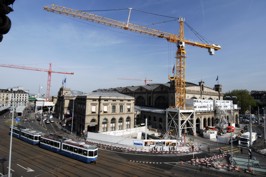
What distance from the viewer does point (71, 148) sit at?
3928 centimetres

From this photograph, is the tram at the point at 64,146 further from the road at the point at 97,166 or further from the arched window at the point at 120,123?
the arched window at the point at 120,123

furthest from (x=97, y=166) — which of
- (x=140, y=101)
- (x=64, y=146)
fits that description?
(x=140, y=101)

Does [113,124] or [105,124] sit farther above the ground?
[105,124]

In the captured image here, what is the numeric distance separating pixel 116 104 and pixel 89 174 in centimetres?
4152

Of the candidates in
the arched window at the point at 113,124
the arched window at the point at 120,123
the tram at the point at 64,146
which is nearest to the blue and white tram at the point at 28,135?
the tram at the point at 64,146

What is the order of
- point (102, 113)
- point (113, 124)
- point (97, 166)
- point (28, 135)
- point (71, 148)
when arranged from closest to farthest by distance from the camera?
point (97, 166) < point (71, 148) < point (28, 135) < point (102, 113) < point (113, 124)

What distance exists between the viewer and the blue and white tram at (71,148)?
36381mm

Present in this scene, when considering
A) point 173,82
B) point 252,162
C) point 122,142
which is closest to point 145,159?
point 122,142

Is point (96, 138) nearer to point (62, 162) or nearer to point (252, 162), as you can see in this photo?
point (62, 162)

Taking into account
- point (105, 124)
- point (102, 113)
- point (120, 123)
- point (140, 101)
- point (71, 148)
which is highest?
point (140, 101)

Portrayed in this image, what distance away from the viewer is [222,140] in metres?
61.7

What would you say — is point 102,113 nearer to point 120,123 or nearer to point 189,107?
point 120,123

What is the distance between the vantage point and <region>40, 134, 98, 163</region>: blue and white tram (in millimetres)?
36381

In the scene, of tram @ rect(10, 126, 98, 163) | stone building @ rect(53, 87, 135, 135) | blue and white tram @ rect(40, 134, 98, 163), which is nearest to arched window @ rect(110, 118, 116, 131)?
stone building @ rect(53, 87, 135, 135)
